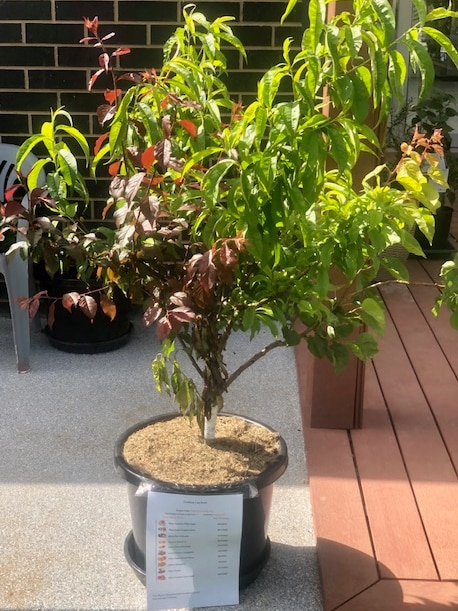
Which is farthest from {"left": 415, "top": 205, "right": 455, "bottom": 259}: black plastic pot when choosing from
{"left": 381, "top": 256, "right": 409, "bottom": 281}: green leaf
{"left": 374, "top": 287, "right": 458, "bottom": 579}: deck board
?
{"left": 381, "top": 256, "right": 409, "bottom": 281}: green leaf

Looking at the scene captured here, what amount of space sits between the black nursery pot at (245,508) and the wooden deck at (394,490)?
0.62ft

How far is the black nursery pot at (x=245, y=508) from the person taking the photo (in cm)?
191

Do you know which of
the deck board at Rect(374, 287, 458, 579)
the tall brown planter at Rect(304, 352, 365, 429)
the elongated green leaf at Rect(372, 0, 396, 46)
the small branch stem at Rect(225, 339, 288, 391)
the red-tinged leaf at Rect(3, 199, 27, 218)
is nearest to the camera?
the elongated green leaf at Rect(372, 0, 396, 46)

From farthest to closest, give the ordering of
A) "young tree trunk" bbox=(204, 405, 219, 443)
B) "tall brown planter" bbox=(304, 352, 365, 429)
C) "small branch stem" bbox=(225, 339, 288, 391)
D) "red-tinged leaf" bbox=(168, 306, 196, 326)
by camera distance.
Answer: "tall brown planter" bbox=(304, 352, 365, 429) < "young tree trunk" bbox=(204, 405, 219, 443) < "small branch stem" bbox=(225, 339, 288, 391) < "red-tinged leaf" bbox=(168, 306, 196, 326)

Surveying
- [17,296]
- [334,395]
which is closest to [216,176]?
[334,395]

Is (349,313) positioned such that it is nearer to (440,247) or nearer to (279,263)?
(279,263)

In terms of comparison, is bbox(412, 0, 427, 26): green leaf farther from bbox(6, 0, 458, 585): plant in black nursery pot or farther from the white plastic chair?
the white plastic chair

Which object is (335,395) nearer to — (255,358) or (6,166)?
(255,358)

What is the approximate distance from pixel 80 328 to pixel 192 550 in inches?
71.1

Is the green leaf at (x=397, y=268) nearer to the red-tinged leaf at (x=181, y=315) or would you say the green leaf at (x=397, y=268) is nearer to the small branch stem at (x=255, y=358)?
the small branch stem at (x=255, y=358)

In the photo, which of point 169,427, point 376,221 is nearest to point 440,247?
point 169,427

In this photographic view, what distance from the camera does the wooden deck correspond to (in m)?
2.07

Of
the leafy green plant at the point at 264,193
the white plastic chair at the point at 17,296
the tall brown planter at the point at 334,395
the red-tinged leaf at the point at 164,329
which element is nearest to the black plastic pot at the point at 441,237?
the tall brown planter at the point at 334,395

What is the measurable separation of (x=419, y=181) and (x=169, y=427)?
3.15ft
